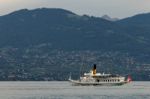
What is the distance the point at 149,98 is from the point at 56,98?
2367 cm

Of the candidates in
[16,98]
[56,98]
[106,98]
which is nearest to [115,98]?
[106,98]

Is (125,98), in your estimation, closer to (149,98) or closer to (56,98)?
(149,98)

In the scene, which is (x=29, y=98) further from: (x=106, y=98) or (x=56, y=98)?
(x=106, y=98)

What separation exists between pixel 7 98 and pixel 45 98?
32.5 ft

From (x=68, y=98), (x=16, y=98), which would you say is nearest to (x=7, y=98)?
(x=16, y=98)

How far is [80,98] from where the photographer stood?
168125 mm

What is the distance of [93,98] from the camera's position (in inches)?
→ 6594

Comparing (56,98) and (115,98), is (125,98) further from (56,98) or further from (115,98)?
(56,98)

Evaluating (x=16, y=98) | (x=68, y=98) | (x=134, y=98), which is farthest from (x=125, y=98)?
(x=16, y=98)

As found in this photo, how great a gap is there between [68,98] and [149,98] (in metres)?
20.5

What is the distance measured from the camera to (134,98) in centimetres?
16612

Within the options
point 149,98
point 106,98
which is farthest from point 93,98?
point 149,98

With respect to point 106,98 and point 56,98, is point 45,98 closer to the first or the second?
point 56,98

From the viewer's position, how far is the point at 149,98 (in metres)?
166
